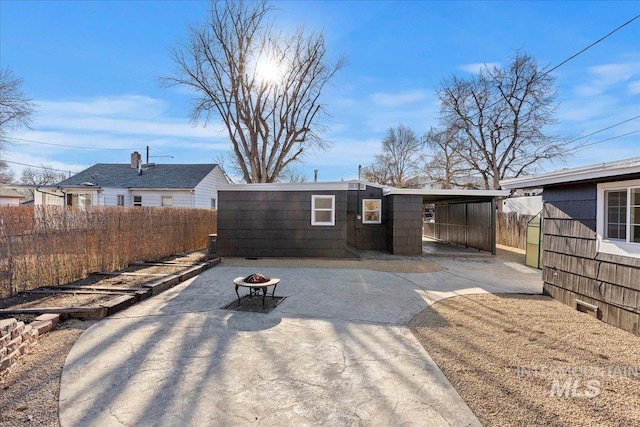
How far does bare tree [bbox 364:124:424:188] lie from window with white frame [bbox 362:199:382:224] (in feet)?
61.0

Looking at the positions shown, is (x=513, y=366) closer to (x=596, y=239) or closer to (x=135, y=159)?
(x=596, y=239)

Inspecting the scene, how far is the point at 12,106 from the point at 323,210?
17.7 meters

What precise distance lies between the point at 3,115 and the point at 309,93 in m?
16.0

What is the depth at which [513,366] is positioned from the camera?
9.68 ft

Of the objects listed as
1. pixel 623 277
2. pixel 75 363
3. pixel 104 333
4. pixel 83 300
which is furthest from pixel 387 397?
pixel 83 300

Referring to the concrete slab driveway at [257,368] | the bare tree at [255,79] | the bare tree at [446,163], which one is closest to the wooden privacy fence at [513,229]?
the bare tree at [446,163]

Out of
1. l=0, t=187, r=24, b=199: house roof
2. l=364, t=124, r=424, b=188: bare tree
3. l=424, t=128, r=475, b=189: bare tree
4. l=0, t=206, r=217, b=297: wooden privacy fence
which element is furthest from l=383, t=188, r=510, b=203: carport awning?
l=0, t=187, r=24, b=199: house roof

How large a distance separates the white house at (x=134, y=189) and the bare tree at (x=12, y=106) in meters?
3.60

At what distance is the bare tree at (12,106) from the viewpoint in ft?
48.6

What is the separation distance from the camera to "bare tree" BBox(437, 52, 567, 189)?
1873cm

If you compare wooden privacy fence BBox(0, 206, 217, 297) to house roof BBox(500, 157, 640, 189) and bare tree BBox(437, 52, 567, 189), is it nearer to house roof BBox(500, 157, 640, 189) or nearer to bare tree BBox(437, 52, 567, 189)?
house roof BBox(500, 157, 640, 189)

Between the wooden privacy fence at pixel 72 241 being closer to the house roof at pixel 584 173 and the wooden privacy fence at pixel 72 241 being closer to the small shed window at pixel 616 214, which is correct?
the house roof at pixel 584 173

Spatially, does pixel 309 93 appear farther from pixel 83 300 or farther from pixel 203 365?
pixel 203 365

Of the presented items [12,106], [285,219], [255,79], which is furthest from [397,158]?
[12,106]
